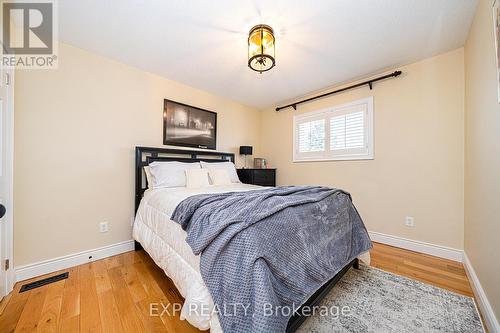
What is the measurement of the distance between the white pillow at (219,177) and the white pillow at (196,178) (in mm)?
135

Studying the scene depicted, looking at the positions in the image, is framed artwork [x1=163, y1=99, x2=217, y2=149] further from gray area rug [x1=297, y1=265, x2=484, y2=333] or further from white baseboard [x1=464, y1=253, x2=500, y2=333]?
white baseboard [x1=464, y1=253, x2=500, y2=333]

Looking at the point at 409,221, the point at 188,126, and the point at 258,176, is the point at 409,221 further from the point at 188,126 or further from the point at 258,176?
the point at 188,126

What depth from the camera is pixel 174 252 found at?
147cm

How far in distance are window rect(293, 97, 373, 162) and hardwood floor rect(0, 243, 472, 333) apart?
1.50m

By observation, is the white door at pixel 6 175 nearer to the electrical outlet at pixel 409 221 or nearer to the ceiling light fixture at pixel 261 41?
the ceiling light fixture at pixel 261 41

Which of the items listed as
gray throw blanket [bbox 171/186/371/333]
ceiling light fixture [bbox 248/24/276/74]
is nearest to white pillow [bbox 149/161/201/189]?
gray throw blanket [bbox 171/186/371/333]

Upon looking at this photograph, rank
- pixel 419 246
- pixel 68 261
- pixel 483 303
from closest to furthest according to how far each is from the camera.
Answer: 1. pixel 483 303
2. pixel 68 261
3. pixel 419 246

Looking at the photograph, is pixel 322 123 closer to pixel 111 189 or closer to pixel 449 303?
pixel 449 303

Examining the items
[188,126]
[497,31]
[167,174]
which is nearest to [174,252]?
[167,174]

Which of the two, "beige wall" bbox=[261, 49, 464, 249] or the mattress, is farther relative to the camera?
"beige wall" bbox=[261, 49, 464, 249]

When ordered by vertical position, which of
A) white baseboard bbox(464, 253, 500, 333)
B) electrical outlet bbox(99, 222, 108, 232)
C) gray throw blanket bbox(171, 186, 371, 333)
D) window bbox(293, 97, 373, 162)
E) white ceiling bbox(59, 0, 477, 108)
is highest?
white ceiling bbox(59, 0, 477, 108)

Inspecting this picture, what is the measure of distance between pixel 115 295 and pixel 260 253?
1452 mm

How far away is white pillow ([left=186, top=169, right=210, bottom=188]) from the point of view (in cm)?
253

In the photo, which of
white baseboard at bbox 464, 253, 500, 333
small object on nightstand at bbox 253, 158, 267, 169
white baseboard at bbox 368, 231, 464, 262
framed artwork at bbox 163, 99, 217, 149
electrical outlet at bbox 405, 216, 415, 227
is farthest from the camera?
small object on nightstand at bbox 253, 158, 267, 169
